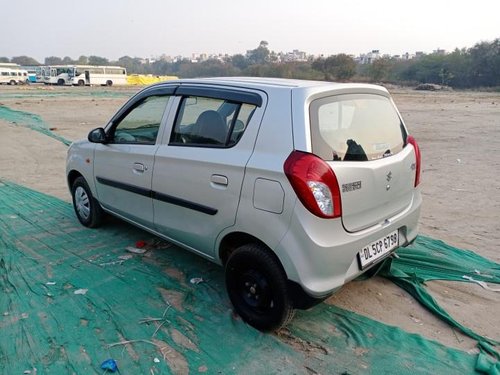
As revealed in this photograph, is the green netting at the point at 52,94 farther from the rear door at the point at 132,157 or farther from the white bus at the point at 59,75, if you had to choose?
the rear door at the point at 132,157

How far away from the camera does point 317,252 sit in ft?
8.40

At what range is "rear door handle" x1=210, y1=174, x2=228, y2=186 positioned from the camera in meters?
2.96

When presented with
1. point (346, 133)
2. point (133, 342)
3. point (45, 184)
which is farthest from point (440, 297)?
point (45, 184)

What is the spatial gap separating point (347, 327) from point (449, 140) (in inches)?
451

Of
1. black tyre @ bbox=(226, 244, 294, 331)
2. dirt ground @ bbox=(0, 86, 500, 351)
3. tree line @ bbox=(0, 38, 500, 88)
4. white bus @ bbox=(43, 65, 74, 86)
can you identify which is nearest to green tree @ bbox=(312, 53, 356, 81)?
tree line @ bbox=(0, 38, 500, 88)

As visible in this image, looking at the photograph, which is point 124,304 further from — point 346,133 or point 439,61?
point 439,61

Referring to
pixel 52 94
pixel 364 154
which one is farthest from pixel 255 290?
pixel 52 94

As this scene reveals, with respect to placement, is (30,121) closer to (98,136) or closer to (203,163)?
(98,136)

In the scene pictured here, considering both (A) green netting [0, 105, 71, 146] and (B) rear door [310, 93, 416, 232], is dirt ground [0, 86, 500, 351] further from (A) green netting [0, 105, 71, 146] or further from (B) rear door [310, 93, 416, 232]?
(B) rear door [310, 93, 416, 232]

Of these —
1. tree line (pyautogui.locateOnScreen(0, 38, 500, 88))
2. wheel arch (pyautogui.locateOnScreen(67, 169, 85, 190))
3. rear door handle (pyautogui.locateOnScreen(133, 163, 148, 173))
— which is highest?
tree line (pyautogui.locateOnScreen(0, 38, 500, 88))

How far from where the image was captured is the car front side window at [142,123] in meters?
3.73

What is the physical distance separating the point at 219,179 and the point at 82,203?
2.70 metres

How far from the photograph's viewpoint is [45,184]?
690 centimetres

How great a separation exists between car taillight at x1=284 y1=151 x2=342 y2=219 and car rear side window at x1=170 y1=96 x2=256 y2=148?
1.93ft
